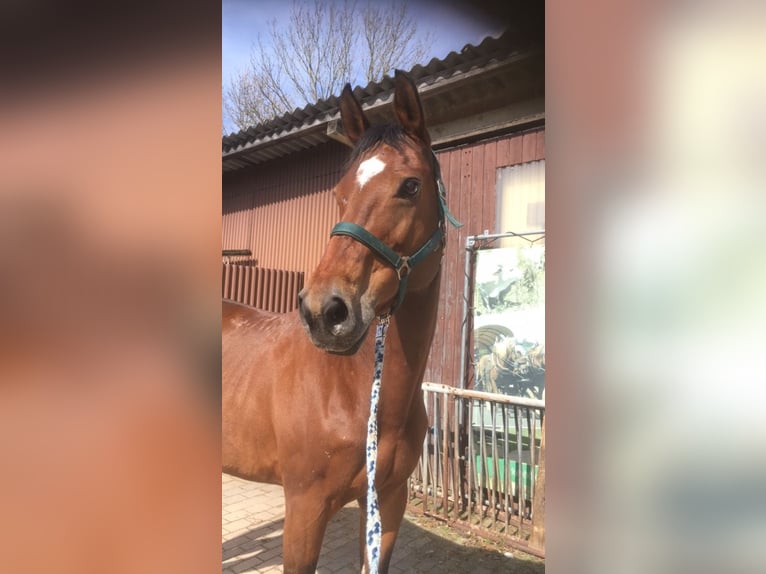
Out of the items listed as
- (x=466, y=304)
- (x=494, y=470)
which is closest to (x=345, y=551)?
(x=494, y=470)

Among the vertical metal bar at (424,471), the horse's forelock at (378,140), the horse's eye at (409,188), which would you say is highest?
the horse's forelock at (378,140)

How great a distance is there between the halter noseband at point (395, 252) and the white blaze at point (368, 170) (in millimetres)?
157

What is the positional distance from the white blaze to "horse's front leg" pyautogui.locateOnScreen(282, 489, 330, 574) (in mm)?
1092

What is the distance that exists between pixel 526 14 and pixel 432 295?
0.99 m

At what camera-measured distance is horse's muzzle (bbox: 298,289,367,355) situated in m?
1.17

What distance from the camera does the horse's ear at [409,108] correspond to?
145 centimetres

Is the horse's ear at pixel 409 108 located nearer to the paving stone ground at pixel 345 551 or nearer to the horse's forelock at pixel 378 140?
the horse's forelock at pixel 378 140

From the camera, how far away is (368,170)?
135 centimetres

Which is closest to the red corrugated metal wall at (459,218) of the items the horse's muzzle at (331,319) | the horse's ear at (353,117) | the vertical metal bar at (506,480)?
the vertical metal bar at (506,480)
